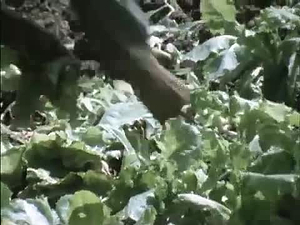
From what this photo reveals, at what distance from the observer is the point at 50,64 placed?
1.01m

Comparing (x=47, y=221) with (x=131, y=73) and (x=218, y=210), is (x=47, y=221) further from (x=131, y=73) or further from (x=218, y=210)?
(x=131, y=73)

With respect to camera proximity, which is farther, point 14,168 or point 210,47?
point 210,47

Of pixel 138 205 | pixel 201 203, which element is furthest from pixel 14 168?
pixel 201 203

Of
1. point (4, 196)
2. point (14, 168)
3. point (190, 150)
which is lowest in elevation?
point (14, 168)

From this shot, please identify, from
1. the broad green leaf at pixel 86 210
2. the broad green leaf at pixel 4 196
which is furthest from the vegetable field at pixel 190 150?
the broad green leaf at pixel 4 196

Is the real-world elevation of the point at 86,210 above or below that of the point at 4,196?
below

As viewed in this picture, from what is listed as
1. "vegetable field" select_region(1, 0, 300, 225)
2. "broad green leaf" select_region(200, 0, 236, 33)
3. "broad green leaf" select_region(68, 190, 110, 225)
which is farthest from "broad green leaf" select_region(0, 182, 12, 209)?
"broad green leaf" select_region(200, 0, 236, 33)

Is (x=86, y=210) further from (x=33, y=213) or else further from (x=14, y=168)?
(x=14, y=168)

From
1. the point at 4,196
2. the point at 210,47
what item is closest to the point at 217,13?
the point at 210,47

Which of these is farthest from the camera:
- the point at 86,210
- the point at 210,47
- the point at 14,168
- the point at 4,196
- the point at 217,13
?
the point at 217,13

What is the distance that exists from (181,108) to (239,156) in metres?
0.43

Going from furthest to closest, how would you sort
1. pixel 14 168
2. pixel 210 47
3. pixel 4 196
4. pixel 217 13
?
pixel 217 13 → pixel 210 47 → pixel 14 168 → pixel 4 196

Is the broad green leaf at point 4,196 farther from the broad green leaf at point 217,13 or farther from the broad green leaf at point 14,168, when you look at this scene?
the broad green leaf at point 217,13

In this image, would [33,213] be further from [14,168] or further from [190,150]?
[190,150]
